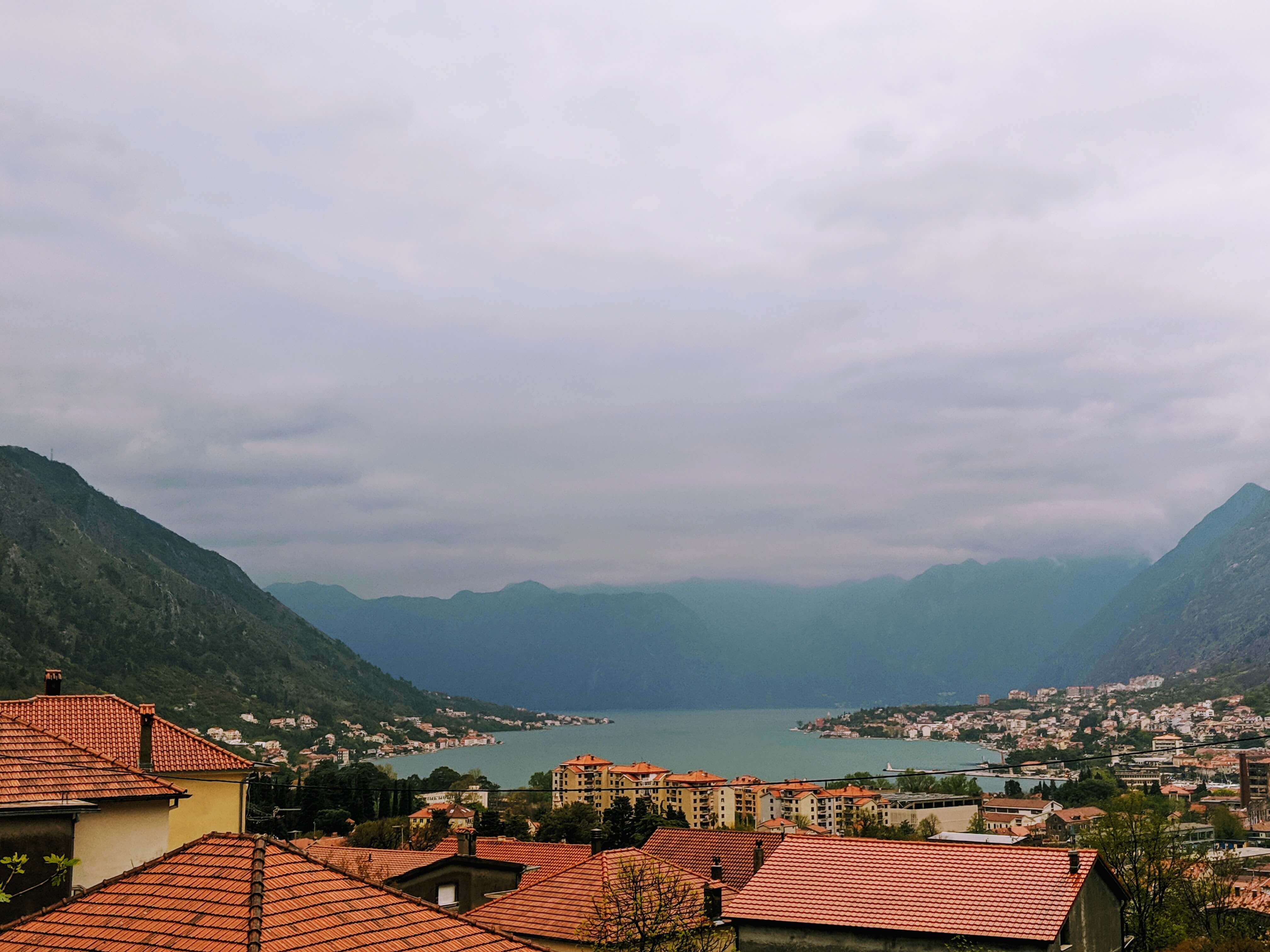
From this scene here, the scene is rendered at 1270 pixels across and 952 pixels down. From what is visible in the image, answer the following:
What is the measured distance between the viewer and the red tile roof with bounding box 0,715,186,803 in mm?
11133

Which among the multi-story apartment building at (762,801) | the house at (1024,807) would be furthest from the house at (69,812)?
the house at (1024,807)

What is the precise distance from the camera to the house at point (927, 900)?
614 inches

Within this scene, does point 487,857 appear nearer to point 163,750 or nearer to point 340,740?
point 163,750

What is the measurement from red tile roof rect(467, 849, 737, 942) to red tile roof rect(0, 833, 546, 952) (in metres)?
9.82

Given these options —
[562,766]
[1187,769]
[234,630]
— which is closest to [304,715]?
[234,630]

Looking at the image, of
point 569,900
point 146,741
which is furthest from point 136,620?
point 569,900

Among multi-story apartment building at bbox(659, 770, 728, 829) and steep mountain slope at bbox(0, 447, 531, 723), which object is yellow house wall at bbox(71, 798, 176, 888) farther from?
multi-story apartment building at bbox(659, 770, 728, 829)

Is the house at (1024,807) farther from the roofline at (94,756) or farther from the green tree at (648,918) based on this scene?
the roofline at (94,756)

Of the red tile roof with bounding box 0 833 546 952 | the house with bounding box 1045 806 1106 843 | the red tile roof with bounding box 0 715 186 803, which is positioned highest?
the red tile roof with bounding box 0 715 186 803

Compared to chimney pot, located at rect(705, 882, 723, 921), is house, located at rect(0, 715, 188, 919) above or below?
above

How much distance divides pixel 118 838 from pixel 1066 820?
268 feet

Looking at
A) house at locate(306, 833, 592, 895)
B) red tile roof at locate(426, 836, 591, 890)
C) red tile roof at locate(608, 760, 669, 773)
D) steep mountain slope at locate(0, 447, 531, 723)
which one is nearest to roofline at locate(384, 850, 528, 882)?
house at locate(306, 833, 592, 895)

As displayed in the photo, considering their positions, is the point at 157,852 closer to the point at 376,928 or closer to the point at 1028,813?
the point at 376,928

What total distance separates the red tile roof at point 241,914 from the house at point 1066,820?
71.6 meters
